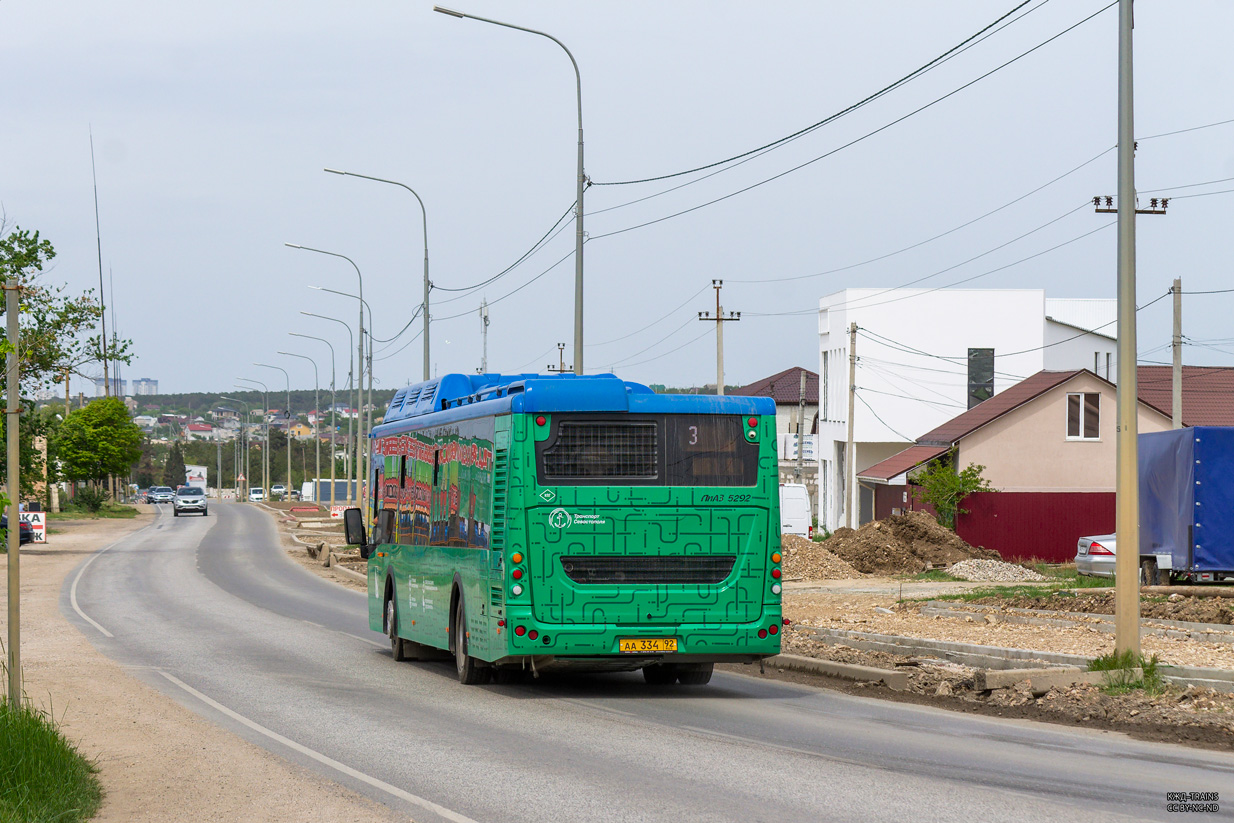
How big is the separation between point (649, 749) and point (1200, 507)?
1879cm

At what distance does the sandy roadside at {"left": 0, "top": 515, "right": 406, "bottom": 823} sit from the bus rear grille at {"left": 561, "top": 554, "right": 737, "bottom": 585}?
3535 millimetres

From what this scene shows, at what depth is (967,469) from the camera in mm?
48781

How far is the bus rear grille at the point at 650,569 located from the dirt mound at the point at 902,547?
27467mm

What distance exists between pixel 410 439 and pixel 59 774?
31.5 ft

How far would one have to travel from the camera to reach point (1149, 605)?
23188mm

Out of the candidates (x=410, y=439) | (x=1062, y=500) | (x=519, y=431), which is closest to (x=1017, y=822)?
(x=519, y=431)

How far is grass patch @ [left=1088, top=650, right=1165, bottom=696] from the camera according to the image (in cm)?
1334

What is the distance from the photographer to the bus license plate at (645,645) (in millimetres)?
13523

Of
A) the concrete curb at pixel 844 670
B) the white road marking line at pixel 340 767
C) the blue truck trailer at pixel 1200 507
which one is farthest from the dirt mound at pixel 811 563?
the white road marking line at pixel 340 767

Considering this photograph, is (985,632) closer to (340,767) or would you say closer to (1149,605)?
(1149,605)

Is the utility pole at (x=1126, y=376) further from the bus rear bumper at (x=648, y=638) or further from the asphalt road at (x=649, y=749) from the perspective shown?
the bus rear bumper at (x=648, y=638)

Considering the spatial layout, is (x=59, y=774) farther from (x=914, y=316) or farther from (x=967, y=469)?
(x=914, y=316)

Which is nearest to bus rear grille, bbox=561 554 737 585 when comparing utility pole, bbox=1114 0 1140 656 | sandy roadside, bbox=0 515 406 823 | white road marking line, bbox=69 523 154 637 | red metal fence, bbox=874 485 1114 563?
sandy roadside, bbox=0 515 406 823

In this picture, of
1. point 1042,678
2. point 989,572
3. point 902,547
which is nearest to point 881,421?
point 902,547
